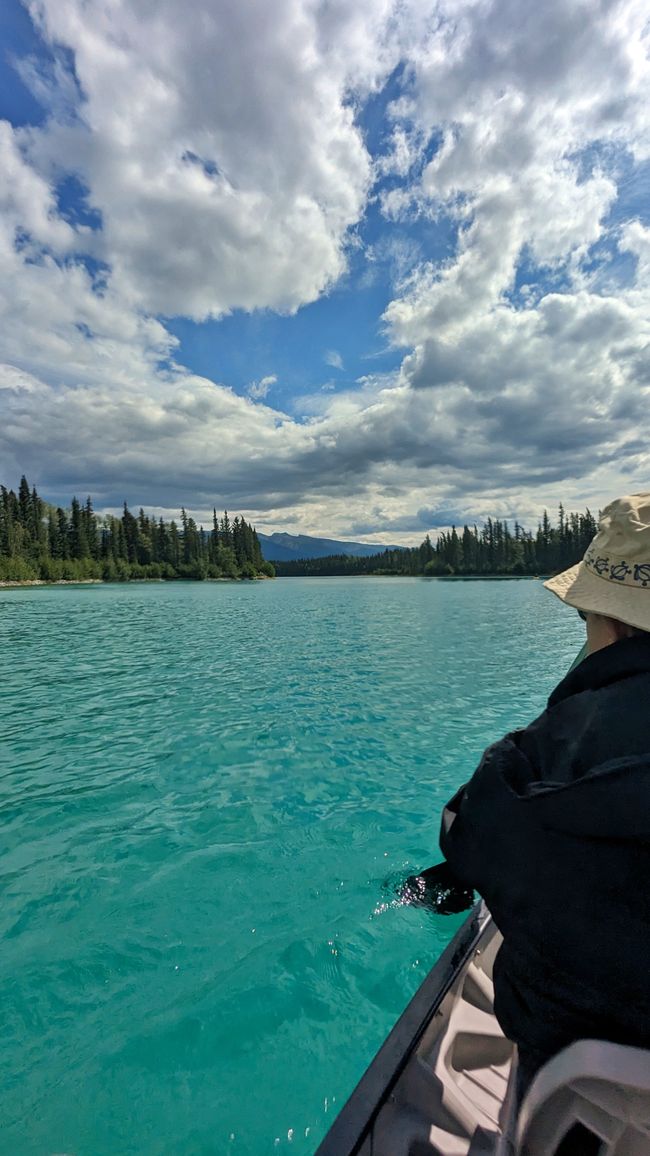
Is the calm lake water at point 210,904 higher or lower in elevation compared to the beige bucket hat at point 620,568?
lower

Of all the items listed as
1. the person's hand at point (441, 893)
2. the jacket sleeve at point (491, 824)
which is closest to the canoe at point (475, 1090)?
the jacket sleeve at point (491, 824)

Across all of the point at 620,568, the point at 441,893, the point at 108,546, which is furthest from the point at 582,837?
the point at 108,546

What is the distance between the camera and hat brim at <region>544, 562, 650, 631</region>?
180 centimetres

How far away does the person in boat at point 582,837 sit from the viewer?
4.82ft

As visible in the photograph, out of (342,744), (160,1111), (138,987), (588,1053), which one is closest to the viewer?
(588,1053)

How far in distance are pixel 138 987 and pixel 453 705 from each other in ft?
34.1

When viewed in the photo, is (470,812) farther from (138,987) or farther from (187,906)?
(187,906)

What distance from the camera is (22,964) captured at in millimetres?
4789

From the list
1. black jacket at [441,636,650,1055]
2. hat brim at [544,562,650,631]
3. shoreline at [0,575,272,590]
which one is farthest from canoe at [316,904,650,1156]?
shoreline at [0,575,272,590]

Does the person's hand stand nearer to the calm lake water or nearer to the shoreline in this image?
the calm lake water

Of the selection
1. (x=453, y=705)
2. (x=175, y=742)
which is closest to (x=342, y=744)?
(x=175, y=742)

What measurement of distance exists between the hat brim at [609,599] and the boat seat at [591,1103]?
1178mm

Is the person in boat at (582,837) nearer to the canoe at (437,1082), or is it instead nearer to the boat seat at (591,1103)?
the boat seat at (591,1103)

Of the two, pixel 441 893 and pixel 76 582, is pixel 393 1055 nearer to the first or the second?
pixel 441 893
